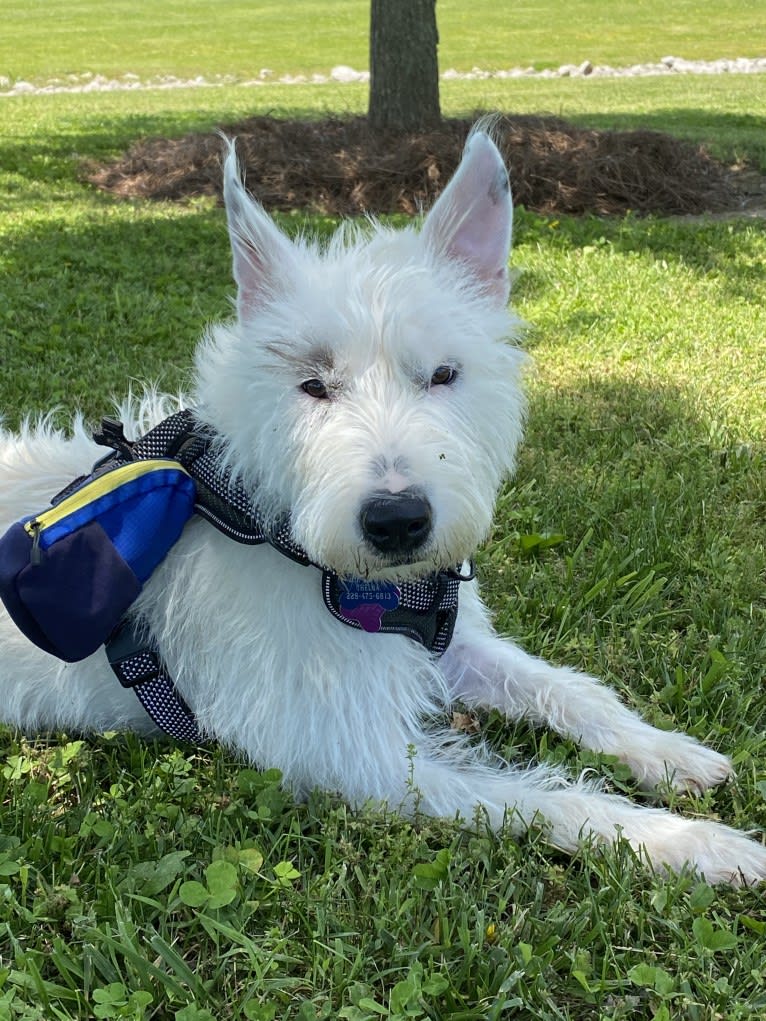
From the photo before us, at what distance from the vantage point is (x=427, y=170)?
36.6 ft

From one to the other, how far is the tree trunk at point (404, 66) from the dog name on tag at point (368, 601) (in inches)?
430

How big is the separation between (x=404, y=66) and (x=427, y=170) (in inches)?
85.2

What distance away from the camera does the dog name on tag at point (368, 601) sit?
2777 mm

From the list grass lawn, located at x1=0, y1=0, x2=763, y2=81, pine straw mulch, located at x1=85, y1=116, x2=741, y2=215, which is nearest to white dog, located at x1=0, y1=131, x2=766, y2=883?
pine straw mulch, located at x1=85, y1=116, x2=741, y2=215

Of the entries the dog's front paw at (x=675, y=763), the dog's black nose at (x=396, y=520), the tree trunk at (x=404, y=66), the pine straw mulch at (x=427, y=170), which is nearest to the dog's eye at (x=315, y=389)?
the dog's black nose at (x=396, y=520)

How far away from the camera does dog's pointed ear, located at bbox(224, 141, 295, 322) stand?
107 inches

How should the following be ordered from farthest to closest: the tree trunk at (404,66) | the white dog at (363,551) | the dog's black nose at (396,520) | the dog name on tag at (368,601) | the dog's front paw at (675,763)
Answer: the tree trunk at (404,66) → the dog's front paw at (675,763) → the dog name on tag at (368,601) → the white dog at (363,551) → the dog's black nose at (396,520)

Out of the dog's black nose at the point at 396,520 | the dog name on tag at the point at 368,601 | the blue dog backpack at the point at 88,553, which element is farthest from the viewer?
Answer: the dog name on tag at the point at 368,601

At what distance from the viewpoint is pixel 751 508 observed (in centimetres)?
453

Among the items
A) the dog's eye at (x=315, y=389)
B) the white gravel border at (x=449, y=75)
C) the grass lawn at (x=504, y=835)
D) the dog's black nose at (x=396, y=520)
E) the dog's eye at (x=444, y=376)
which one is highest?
the white gravel border at (x=449, y=75)

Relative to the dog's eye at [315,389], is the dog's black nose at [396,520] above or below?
below

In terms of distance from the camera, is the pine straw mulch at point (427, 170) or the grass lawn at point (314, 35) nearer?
the pine straw mulch at point (427, 170)

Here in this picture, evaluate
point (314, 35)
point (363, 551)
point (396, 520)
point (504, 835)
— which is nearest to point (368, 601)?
point (363, 551)

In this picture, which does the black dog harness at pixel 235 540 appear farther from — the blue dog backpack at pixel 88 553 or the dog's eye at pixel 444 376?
the dog's eye at pixel 444 376
